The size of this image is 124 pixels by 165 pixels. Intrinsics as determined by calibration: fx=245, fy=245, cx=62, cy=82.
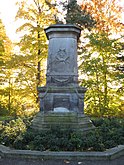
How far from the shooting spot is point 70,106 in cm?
871

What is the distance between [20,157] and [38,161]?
476 millimetres

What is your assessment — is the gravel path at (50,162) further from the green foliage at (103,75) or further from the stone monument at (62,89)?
the green foliage at (103,75)

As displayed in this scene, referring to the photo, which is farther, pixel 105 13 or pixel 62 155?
pixel 105 13

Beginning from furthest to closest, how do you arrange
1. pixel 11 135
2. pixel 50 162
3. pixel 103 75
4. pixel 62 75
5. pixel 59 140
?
1. pixel 103 75
2. pixel 62 75
3. pixel 11 135
4. pixel 59 140
5. pixel 50 162

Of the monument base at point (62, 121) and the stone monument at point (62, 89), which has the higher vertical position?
the stone monument at point (62, 89)

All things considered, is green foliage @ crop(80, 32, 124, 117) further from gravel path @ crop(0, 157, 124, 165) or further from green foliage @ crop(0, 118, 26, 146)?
gravel path @ crop(0, 157, 124, 165)

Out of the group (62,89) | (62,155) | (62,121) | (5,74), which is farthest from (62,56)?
(5,74)

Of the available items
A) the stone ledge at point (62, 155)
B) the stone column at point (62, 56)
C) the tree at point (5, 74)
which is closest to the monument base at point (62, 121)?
the stone column at point (62, 56)

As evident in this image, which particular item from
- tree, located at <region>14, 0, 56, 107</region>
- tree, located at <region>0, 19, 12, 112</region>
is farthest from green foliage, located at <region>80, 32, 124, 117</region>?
tree, located at <region>0, 19, 12, 112</region>

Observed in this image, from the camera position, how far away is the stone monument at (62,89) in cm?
835

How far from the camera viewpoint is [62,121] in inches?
327

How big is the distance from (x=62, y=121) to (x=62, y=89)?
1.16 metres

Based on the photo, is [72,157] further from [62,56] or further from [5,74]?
[5,74]

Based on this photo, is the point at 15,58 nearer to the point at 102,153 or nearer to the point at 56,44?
the point at 56,44
